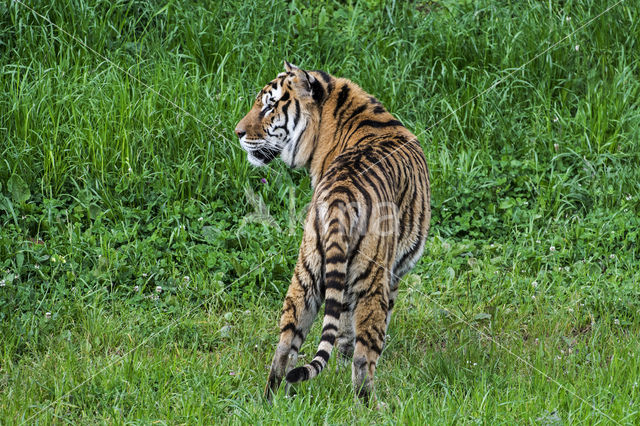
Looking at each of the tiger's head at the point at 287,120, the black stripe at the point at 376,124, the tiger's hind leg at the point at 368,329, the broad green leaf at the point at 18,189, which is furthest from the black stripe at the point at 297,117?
the broad green leaf at the point at 18,189

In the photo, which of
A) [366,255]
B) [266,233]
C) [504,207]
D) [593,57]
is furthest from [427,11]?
[366,255]

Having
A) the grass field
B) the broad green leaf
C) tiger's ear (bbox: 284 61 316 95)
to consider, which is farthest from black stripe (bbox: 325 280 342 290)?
the broad green leaf

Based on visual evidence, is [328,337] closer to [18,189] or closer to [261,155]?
[261,155]

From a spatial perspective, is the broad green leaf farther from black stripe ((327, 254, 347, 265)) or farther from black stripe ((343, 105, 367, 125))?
black stripe ((327, 254, 347, 265))

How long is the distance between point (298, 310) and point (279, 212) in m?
2.42

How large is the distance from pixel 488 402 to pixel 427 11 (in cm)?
528

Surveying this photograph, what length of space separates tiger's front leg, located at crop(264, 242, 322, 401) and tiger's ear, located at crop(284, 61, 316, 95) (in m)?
1.12

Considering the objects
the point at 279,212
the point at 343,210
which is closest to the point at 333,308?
the point at 343,210

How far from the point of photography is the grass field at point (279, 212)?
13.8 feet

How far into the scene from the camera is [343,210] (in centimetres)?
367

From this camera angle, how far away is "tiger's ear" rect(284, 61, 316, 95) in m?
4.46

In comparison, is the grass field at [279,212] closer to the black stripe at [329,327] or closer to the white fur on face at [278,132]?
the black stripe at [329,327]

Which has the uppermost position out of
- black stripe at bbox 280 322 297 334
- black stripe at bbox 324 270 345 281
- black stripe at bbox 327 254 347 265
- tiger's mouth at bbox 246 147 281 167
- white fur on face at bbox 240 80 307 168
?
white fur on face at bbox 240 80 307 168

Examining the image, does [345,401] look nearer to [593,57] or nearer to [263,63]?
[263,63]
